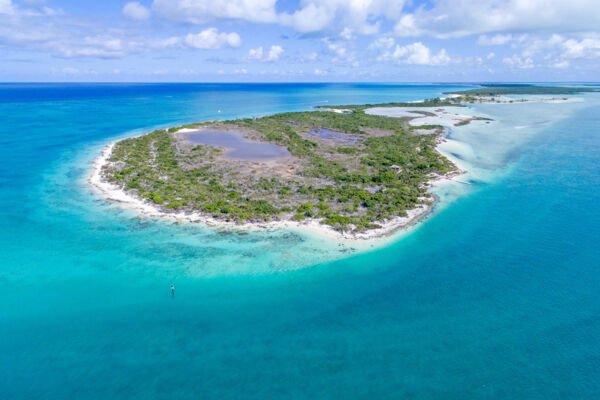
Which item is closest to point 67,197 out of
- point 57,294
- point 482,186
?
point 57,294

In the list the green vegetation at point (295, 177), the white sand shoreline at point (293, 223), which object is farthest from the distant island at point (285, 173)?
the white sand shoreline at point (293, 223)

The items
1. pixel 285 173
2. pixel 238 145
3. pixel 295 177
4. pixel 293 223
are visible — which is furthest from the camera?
pixel 238 145

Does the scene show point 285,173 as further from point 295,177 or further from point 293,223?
point 293,223

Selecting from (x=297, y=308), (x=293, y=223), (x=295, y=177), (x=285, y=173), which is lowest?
(x=297, y=308)

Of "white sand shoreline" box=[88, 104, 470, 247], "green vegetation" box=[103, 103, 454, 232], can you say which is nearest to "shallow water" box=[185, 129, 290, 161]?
"green vegetation" box=[103, 103, 454, 232]

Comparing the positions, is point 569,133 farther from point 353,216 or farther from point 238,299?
point 238,299

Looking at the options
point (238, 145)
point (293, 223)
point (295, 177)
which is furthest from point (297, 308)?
point (238, 145)

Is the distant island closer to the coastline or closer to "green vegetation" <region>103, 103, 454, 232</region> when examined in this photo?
"green vegetation" <region>103, 103, 454, 232</region>
